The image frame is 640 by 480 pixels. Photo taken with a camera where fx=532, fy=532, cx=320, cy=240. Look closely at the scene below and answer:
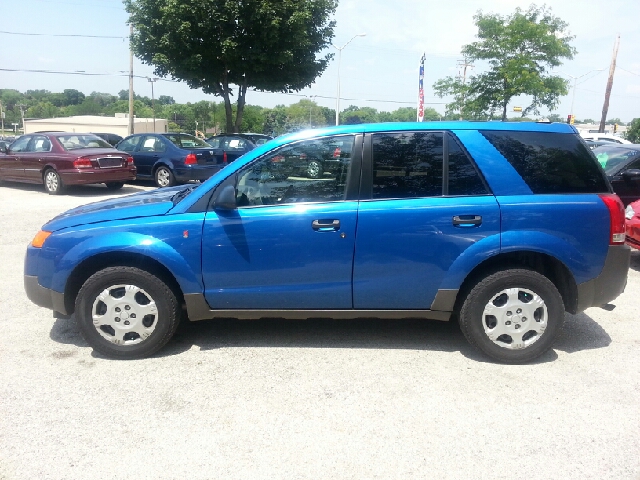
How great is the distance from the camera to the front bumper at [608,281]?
3922mm

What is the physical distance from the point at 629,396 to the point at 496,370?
2.77ft

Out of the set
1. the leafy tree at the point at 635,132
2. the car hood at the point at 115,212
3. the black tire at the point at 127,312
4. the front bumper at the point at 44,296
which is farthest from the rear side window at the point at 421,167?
the leafy tree at the point at 635,132

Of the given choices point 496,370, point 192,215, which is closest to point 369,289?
point 496,370

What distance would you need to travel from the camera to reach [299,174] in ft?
13.1

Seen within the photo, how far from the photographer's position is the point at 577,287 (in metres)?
3.94

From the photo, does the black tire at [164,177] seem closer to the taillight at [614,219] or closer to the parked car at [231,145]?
the parked car at [231,145]

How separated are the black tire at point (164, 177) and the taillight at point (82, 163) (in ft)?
6.53

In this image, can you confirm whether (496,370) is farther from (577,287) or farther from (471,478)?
(471,478)

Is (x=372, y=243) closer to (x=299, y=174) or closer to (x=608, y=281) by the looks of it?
(x=299, y=174)

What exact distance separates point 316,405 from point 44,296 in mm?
2248

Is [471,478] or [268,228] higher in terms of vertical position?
[268,228]

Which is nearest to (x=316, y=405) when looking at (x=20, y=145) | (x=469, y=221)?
(x=469, y=221)

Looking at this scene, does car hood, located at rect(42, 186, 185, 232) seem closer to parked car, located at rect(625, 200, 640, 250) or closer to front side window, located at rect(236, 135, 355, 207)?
front side window, located at rect(236, 135, 355, 207)

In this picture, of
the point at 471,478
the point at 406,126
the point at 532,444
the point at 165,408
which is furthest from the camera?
the point at 406,126
